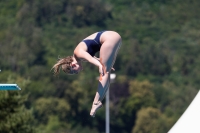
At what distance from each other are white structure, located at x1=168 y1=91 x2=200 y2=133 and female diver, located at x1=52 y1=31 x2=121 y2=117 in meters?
2.26

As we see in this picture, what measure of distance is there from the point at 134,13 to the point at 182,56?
16.8m

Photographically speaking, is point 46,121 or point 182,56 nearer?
point 46,121

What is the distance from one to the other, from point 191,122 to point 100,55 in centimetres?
268

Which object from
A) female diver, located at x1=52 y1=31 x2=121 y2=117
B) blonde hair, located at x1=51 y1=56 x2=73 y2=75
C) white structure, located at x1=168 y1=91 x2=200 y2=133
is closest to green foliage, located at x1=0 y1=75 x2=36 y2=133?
white structure, located at x1=168 y1=91 x2=200 y2=133

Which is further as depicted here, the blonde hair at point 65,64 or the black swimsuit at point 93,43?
the blonde hair at point 65,64

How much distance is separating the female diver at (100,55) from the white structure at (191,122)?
2259 mm

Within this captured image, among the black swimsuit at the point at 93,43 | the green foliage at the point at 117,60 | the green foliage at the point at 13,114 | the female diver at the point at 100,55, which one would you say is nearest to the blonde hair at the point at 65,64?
the female diver at the point at 100,55

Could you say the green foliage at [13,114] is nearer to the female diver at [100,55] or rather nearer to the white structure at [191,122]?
the white structure at [191,122]

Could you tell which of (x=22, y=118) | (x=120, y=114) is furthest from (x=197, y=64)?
(x=22, y=118)

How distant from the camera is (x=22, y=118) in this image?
105 feet

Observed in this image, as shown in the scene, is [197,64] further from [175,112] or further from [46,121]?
[46,121]

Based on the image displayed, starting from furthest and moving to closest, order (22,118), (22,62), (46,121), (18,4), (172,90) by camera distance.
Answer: (18,4)
(22,62)
(172,90)
(46,121)
(22,118)

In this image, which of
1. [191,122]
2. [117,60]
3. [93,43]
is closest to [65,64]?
[93,43]

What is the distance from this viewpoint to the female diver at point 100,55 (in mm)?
12859
